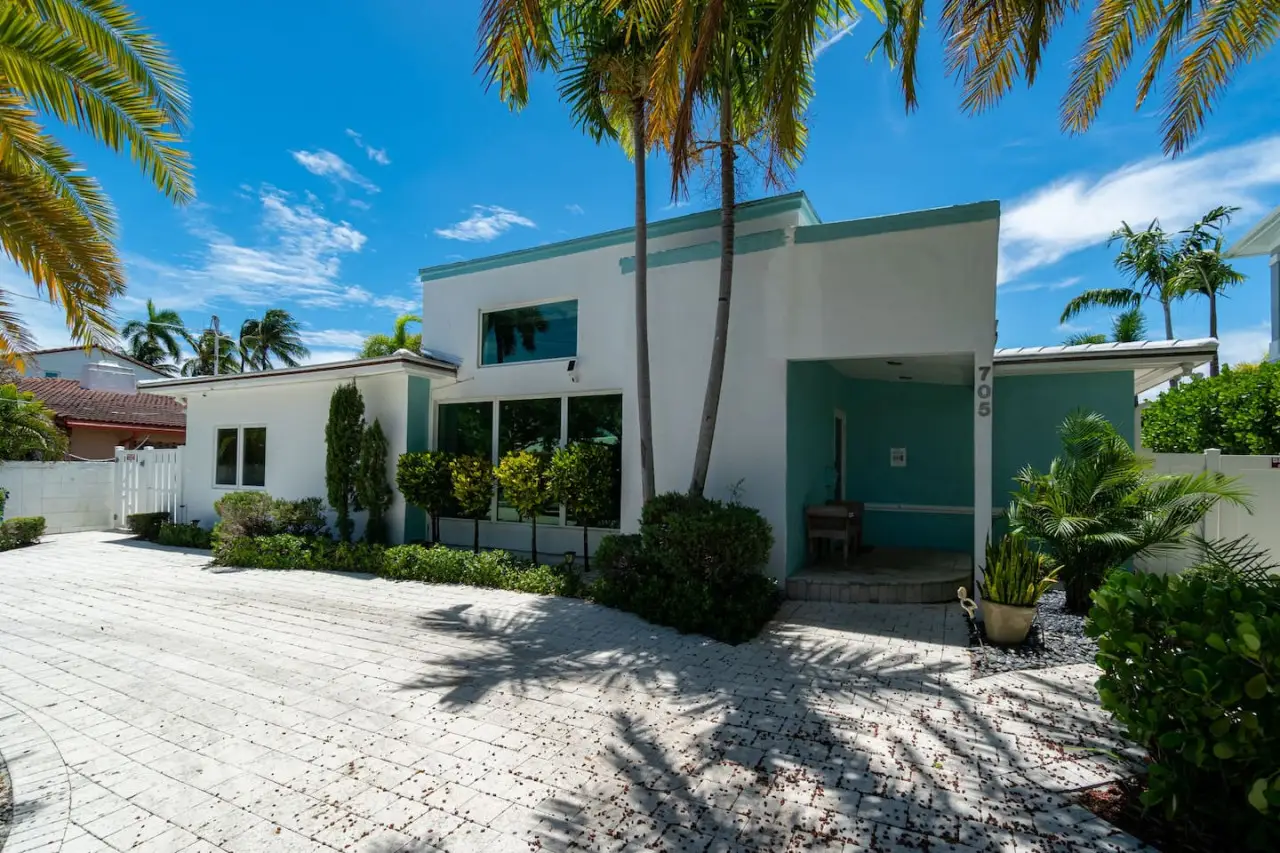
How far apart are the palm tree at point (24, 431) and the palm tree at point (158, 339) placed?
2659 centimetres

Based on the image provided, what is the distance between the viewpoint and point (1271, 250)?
14805 mm

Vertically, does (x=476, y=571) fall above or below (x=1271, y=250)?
below

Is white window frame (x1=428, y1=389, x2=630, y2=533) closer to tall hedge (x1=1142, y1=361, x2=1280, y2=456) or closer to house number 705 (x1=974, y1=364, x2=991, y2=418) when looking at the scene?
house number 705 (x1=974, y1=364, x2=991, y2=418)

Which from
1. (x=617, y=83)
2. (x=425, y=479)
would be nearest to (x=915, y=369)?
(x=617, y=83)

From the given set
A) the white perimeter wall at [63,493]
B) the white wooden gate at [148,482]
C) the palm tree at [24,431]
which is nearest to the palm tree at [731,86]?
the white wooden gate at [148,482]

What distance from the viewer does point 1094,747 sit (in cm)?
402

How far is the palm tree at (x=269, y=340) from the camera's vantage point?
41.8 m

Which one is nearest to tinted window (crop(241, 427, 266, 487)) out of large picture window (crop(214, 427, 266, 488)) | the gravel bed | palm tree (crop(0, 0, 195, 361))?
large picture window (crop(214, 427, 266, 488))

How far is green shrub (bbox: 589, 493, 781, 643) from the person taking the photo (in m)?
6.82

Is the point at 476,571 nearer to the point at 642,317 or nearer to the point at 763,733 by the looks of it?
the point at 642,317

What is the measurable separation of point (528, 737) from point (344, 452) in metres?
8.55

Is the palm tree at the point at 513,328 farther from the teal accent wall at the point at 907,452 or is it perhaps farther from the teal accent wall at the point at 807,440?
the teal accent wall at the point at 907,452

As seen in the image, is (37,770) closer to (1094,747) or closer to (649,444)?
(649,444)

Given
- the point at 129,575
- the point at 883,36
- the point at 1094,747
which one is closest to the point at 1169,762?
the point at 1094,747
